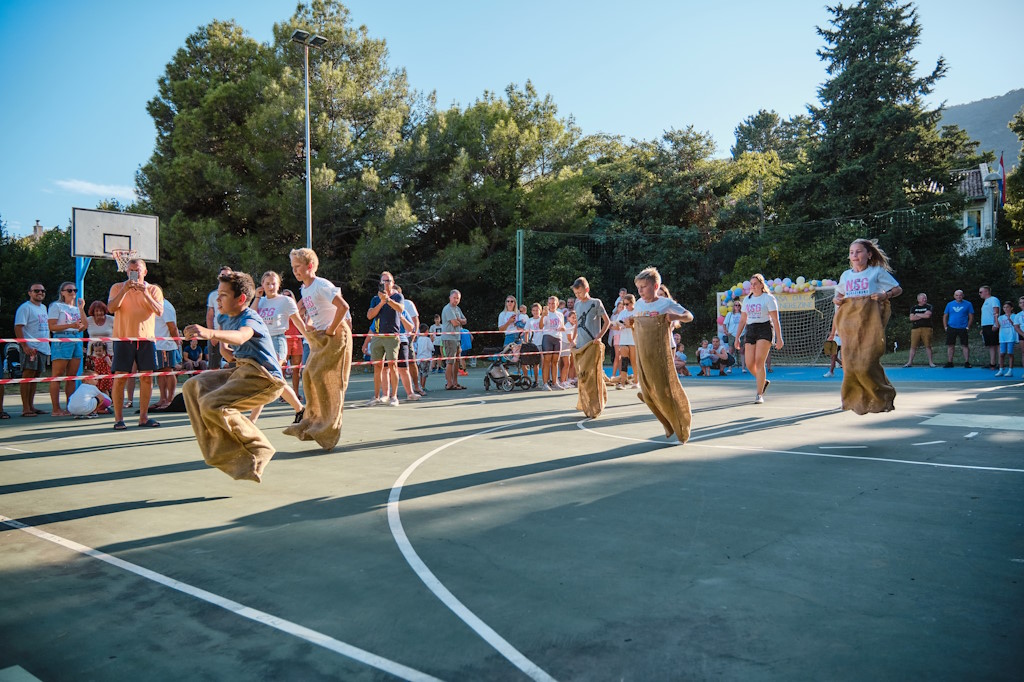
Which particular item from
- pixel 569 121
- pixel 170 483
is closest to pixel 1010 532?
pixel 170 483

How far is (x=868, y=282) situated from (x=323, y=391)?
651cm

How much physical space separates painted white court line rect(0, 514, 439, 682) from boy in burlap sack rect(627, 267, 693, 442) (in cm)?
540

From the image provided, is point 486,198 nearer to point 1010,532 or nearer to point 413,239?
point 413,239

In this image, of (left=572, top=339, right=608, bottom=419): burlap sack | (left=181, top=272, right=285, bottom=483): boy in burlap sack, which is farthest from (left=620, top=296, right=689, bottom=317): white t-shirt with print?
(left=181, top=272, right=285, bottom=483): boy in burlap sack

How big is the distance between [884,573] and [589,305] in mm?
7173

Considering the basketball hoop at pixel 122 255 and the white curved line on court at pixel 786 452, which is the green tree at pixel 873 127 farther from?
the basketball hoop at pixel 122 255

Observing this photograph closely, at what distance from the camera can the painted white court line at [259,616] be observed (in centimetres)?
281

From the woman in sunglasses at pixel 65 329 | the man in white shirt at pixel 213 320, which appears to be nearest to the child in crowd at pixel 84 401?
the woman in sunglasses at pixel 65 329

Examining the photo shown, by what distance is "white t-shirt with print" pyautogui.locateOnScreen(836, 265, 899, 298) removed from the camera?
28.1 feet

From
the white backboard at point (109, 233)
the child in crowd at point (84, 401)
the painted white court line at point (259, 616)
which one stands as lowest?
the painted white court line at point (259, 616)

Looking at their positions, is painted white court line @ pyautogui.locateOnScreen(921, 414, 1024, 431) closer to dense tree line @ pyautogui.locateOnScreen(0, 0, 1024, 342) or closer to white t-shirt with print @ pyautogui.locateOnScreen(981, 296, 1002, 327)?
white t-shirt with print @ pyautogui.locateOnScreen(981, 296, 1002, 327)

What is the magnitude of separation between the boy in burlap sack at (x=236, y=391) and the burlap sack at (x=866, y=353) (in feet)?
21.7

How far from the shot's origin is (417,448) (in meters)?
7.99

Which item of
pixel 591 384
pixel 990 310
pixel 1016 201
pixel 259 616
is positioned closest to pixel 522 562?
pixel 259 616
